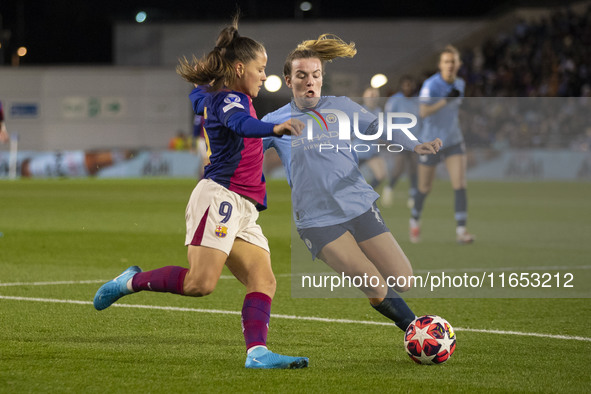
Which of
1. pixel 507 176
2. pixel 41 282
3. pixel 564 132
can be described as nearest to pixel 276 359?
pixel 41 282

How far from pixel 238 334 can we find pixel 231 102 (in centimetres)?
172

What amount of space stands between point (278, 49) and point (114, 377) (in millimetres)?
35588

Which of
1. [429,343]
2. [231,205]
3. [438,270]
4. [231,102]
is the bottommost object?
[438,270]

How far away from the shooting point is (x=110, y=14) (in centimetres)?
4212

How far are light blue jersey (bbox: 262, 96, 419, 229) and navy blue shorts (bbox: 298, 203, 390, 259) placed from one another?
1.1 inches

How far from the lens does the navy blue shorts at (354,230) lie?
5.36m

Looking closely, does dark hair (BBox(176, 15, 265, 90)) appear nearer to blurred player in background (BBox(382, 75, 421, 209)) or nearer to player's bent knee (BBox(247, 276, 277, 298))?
player's bent knee (BBox(247, 276, 277, 298))

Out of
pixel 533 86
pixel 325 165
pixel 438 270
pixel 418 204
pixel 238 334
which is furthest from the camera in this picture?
pixel 533 86

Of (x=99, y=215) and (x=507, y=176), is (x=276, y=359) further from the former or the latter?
(x=507, y=176)

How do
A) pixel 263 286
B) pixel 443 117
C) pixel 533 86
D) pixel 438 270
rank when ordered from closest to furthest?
pixel 263 286 < pixel 438 270 < pixel 443 117 < pixel 533 86

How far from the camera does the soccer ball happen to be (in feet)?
16.3

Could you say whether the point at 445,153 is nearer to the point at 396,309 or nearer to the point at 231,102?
the point at 396,309

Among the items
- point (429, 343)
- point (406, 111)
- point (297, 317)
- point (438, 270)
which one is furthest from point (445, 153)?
point (429, 343)

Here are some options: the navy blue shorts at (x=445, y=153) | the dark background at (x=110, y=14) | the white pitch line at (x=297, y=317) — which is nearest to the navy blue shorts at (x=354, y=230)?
the white pitch line at (x=297, y=317)
